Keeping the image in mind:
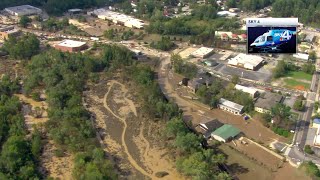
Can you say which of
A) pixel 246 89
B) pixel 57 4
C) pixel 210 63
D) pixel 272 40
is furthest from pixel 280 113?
pixel 57 4

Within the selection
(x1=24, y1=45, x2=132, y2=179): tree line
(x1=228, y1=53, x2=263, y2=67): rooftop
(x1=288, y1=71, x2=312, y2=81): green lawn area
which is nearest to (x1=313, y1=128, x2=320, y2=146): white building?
(x1=288, y1=71, x2=312, y2=81): green lawn area

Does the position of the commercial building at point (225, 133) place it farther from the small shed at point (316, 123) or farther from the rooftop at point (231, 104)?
the small shed at point (316, 123)

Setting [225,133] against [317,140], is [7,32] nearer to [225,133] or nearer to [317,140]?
[225,133]

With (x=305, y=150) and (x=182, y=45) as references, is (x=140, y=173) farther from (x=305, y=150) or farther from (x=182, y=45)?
(x=182, y=45)

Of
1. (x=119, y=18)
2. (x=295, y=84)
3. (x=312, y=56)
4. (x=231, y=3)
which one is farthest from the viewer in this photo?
(x=231, y=3)

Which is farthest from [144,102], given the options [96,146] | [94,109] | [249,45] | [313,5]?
[313,5]

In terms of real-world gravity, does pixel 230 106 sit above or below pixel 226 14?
below

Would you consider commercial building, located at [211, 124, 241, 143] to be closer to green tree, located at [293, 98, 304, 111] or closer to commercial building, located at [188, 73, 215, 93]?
green tree, located at [293, 98, 304, 111]
